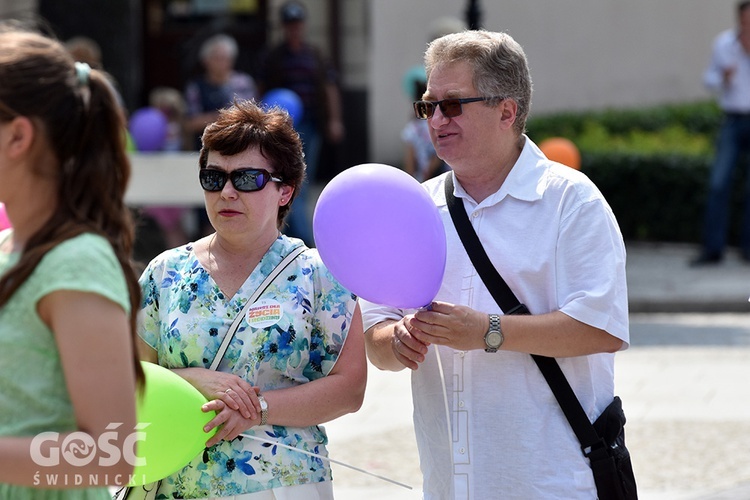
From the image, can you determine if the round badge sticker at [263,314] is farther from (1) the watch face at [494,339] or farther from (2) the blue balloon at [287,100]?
(2) the blue balloon at [287,100]

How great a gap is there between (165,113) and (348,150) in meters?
5.04

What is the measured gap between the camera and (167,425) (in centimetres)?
318

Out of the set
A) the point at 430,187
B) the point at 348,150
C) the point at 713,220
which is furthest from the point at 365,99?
the point at 430,187

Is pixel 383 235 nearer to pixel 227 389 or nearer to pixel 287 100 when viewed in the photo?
pixel 227 389

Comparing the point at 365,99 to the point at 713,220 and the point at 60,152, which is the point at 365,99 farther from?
the point at 60,152

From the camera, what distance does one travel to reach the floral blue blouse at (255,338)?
343cm

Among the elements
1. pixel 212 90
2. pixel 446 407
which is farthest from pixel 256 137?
pixel 212 90

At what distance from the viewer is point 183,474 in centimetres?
344

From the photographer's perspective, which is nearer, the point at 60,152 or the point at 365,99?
the point at 60,152

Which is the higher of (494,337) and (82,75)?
(82,75)

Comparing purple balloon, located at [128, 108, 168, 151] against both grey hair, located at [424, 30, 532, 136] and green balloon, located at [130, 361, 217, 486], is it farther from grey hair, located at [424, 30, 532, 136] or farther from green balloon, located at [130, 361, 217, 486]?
green balloon, located at [130, 361, 217, 486]

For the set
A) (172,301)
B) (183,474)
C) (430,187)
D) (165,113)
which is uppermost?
(430,187)

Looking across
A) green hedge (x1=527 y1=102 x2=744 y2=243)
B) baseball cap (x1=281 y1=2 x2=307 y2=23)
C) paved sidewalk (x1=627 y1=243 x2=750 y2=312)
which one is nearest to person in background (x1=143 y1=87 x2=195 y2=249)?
baseball cap (x1=281 y1=2 x2=307 y2=23)

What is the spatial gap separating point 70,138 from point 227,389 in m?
1.16
